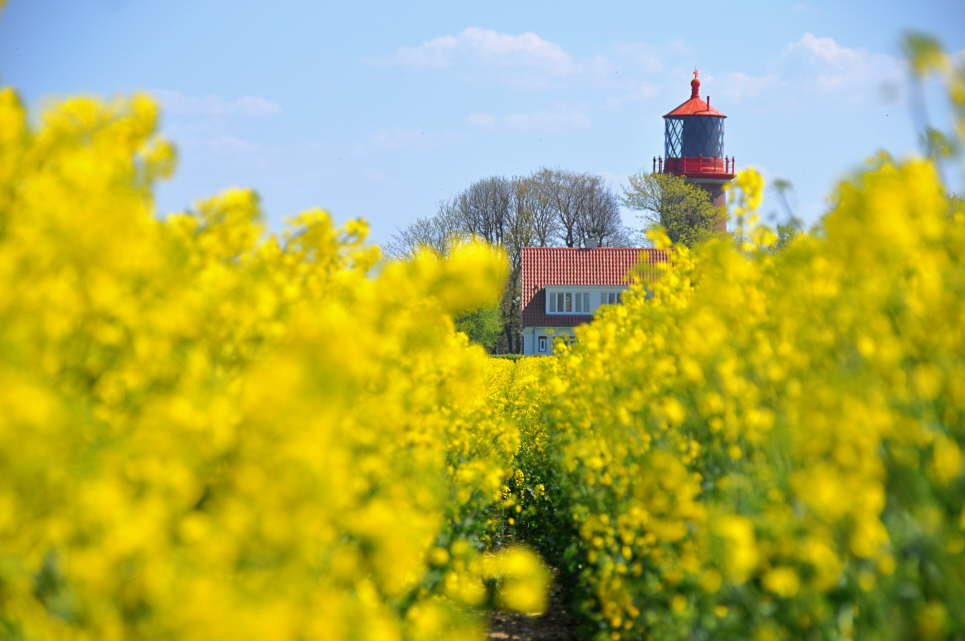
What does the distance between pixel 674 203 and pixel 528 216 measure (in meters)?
11.4

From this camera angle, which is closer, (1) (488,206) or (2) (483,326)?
(2) (483,326)

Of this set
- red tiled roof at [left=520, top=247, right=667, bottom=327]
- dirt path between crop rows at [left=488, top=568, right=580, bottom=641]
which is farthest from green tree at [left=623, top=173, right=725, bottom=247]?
dirt path between crop rows at [left=488, top=568, right=580, bottom=641]

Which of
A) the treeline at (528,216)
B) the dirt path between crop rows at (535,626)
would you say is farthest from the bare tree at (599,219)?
the dirt path between crop rows at (535,626)

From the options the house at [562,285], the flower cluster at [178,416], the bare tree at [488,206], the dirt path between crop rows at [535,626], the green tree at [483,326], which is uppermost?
the bare tree at [488,206]

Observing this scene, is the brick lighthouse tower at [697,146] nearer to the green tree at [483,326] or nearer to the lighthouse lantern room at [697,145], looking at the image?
the lighthouse lantern room at [697,145]

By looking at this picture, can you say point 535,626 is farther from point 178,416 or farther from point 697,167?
point 697,167

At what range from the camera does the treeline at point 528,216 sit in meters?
53.3

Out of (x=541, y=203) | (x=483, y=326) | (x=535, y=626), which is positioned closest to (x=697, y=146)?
(x=541, y=203)

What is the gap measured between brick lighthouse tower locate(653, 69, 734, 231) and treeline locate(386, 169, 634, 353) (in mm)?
4885

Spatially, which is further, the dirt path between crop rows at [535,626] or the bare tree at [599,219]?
the bare tree at [599,219]

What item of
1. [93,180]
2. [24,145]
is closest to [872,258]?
[93,180]

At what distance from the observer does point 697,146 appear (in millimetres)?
50938

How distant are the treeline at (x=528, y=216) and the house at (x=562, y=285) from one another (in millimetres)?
3527

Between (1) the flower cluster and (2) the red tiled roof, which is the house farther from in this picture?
(1) the flower cluster
